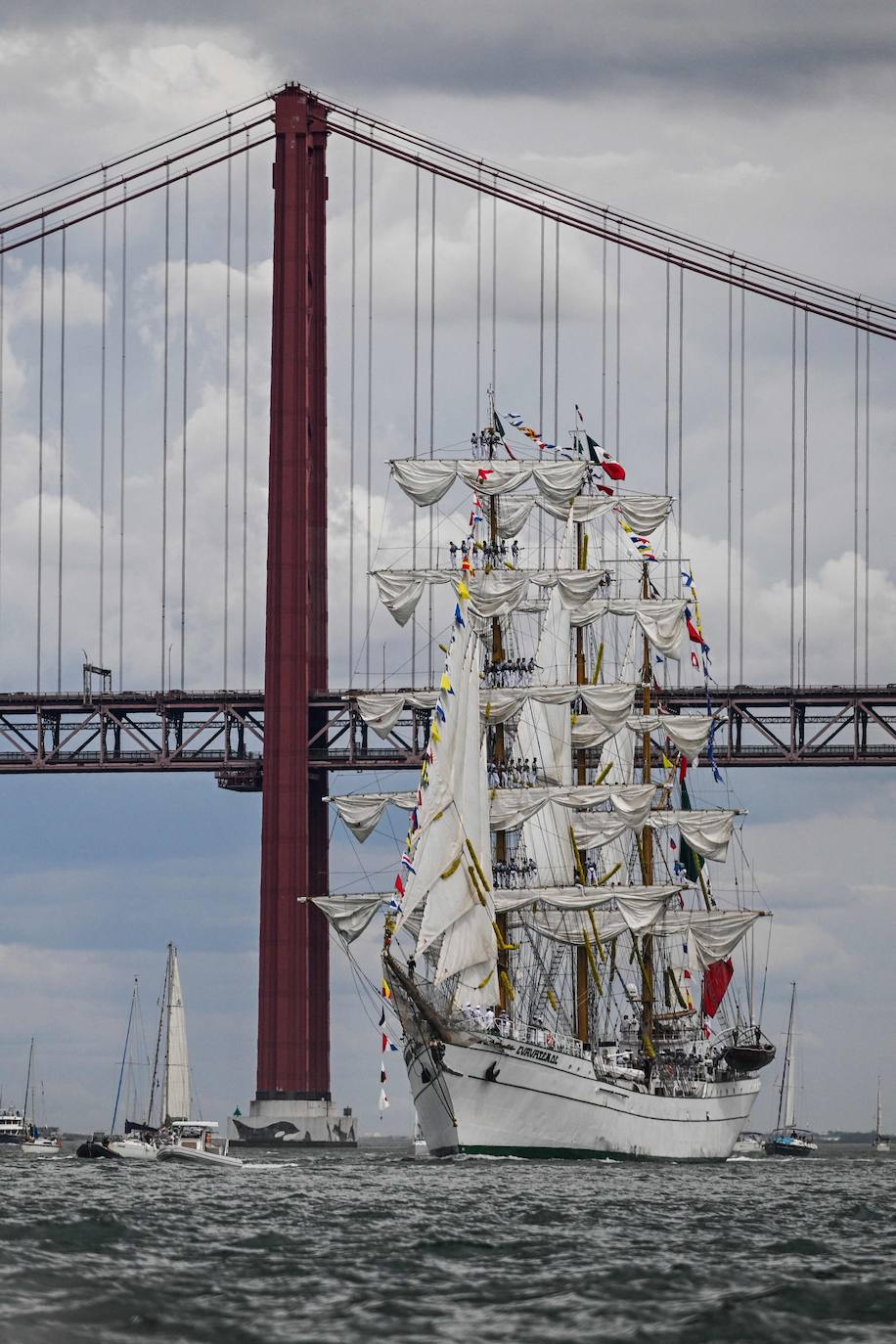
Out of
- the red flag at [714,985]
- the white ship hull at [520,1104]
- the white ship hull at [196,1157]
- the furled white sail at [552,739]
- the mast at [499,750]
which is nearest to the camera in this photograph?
the white ship hull at [196,1157]

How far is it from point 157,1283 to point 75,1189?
21.0 meters

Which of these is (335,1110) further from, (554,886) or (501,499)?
(501,499)

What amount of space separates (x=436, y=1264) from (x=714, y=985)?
61.3 metres

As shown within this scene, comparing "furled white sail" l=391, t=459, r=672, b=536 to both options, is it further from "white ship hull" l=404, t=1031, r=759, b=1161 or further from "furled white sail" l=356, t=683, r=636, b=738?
"white ship hull" l=404, t=1031, r=759, b=1161

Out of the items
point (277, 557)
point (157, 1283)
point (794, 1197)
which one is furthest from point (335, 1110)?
point (157, 1283)

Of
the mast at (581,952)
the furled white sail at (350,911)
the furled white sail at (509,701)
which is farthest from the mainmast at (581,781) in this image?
the furled white sail at (350,911)

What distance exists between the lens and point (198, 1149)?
67438 millimetres

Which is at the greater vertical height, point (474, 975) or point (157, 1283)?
point (474, 975)

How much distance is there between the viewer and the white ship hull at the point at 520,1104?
2734 inches

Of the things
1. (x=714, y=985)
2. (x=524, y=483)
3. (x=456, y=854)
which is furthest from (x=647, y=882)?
(x=456, y=854)

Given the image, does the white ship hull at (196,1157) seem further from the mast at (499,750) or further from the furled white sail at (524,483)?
the furled white sail at (524,483)

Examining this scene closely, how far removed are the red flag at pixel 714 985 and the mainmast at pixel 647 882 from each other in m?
4.65

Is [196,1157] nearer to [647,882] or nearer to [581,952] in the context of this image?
[581,952]

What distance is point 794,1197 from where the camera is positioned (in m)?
50.8
